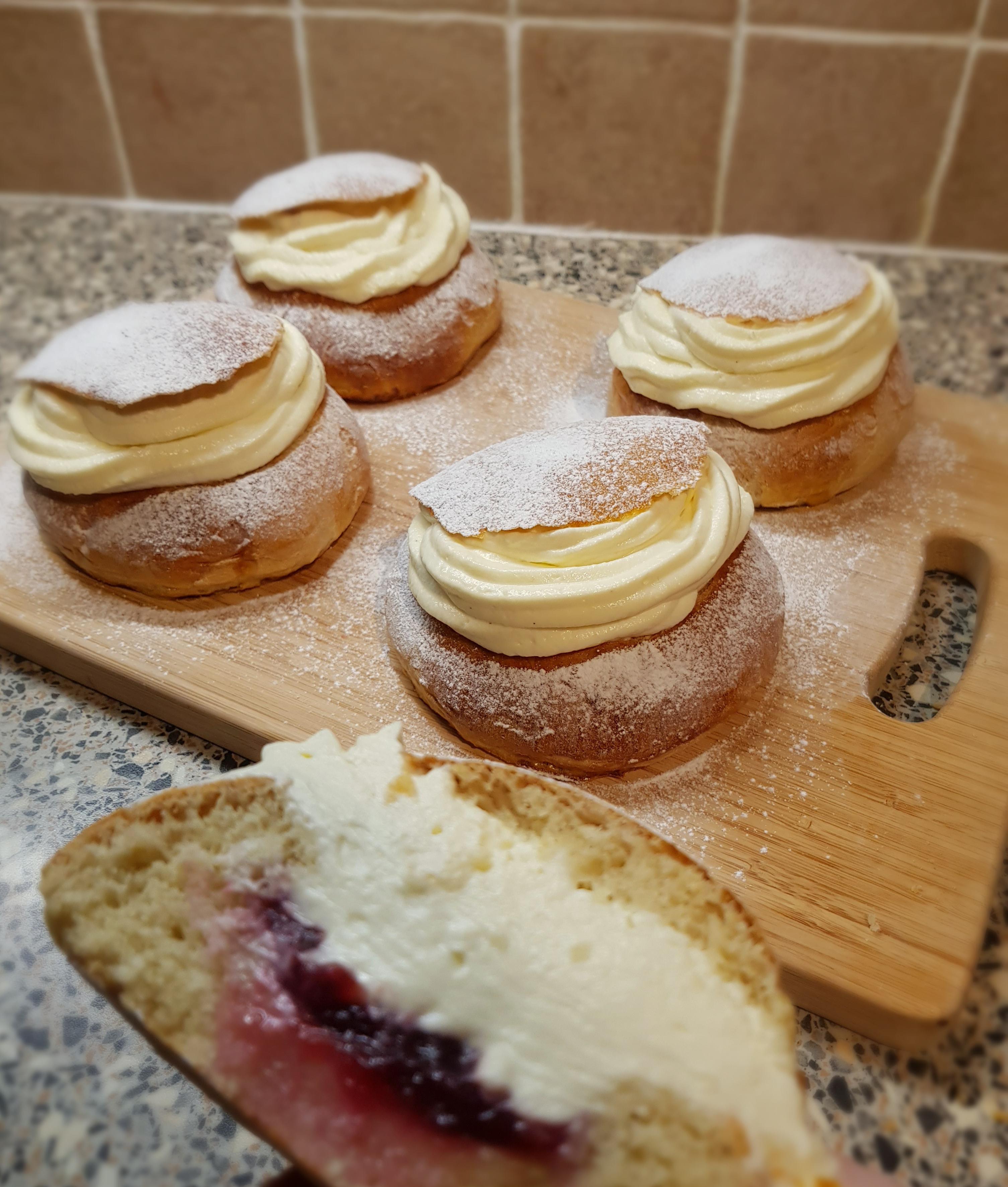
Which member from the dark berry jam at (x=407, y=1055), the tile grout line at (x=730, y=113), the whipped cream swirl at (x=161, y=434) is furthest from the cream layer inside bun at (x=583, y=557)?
the tile grout line at (x=730, y=113)

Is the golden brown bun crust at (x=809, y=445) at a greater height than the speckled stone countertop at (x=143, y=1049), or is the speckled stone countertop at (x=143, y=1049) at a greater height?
the golden brown bun crust at (x=809, y=445)

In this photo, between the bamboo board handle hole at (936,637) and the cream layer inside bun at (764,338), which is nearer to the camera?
the bamboo board handle hole at (936,637)

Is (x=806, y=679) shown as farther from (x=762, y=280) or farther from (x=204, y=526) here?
(x=204, y=526)

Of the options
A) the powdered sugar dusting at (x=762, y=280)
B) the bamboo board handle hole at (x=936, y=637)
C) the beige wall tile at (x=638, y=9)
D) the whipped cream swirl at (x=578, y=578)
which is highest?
the beige wall tile at (x=638, y=9)

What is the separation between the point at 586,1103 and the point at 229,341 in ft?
3.28

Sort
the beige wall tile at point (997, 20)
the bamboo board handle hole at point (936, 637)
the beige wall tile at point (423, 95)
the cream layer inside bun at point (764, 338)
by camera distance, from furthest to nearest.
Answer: the beige wall tile at point (423, 95) < the beige wall tile at point (997, 20) < the cream layer inside bun at point (764, 338) < the bamboo board handle hole at point (936, 637)

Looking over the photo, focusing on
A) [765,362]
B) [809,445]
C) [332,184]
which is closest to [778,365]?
[765,362]

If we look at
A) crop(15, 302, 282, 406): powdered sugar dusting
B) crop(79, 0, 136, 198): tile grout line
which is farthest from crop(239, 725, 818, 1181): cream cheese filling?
crop(79, 0, 136, 198): tile grout line

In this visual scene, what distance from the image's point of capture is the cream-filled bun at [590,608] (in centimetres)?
107

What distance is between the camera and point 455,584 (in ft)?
3.58

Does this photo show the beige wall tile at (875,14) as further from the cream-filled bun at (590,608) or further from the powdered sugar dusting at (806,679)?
the cream-filled bun at (590,608)

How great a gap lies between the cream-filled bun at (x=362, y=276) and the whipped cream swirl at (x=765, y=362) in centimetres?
35

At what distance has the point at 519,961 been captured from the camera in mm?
797

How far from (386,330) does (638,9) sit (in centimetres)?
85
